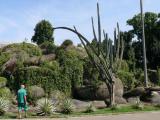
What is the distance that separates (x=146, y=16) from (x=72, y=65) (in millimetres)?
35507

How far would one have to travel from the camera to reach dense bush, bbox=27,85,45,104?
31.8 metres

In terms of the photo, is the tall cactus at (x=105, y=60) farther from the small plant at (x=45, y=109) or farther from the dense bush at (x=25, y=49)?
the dense bush at (x=25, y=49)

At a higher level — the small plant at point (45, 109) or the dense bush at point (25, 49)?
the dense bush at point (25, 49)

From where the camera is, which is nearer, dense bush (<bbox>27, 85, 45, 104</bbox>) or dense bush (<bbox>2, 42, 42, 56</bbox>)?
dense bush (<bbox>27, 85, 45, 104</bbox>)

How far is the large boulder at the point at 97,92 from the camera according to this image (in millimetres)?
33156

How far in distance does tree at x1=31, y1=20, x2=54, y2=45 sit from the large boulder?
2664cm

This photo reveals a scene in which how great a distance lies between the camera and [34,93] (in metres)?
32.2

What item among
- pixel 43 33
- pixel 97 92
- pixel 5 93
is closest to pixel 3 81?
pixel 5 93

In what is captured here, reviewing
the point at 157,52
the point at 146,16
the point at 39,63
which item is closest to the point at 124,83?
the point at 39,63

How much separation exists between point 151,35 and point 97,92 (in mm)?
34976

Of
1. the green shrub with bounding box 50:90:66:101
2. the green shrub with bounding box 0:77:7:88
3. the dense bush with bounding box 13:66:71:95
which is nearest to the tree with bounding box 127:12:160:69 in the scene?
the dense bush with bounding box 13:66:71:95

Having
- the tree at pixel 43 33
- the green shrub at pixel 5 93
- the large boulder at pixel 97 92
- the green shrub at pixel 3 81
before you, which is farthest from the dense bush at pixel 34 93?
the tree at pixel 43 33

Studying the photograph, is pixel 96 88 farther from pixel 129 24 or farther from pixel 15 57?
pixel 129 24

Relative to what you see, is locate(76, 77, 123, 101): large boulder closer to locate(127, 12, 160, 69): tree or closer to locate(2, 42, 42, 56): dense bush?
locate(2, 42, 42, 56): dense bush
